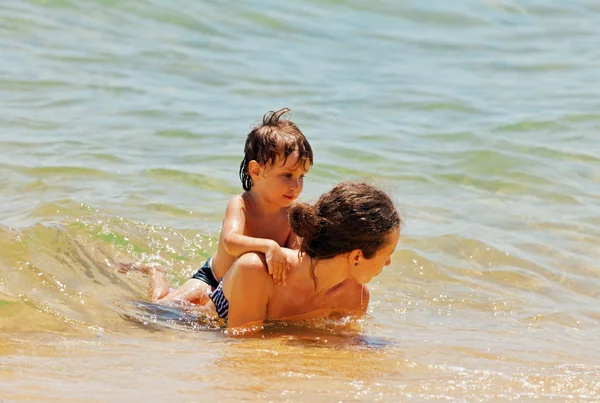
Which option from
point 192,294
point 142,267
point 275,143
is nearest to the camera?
point 275,143

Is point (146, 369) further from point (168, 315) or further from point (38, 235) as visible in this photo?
point (38, 235)

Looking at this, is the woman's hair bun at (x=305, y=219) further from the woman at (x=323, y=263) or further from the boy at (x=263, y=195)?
the boy at (x=263, y=195)

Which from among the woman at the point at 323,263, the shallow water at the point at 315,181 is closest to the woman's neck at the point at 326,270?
the woman at the point at 323,263

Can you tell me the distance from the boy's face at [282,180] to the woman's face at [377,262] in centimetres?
73

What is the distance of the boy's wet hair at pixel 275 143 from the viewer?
4.58 meters

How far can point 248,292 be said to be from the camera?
406 cm

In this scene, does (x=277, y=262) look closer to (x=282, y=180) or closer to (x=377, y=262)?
(x=377, y=262)

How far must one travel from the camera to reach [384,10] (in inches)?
571

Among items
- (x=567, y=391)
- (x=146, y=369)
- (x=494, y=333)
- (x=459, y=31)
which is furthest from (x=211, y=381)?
(x=459, y=31)

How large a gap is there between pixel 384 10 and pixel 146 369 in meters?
11.8

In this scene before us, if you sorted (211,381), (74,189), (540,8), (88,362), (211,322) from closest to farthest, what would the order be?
(211,381) → (88,362) → (211,322) → (74,189) → (540,8)

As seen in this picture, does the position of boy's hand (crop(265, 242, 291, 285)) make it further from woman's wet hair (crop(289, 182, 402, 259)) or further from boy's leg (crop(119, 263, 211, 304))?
boy's leg (crop(119, 263, 211, 304))

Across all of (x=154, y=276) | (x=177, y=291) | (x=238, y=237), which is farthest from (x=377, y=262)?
(x=154, y=276)

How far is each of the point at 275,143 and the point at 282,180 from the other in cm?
19
